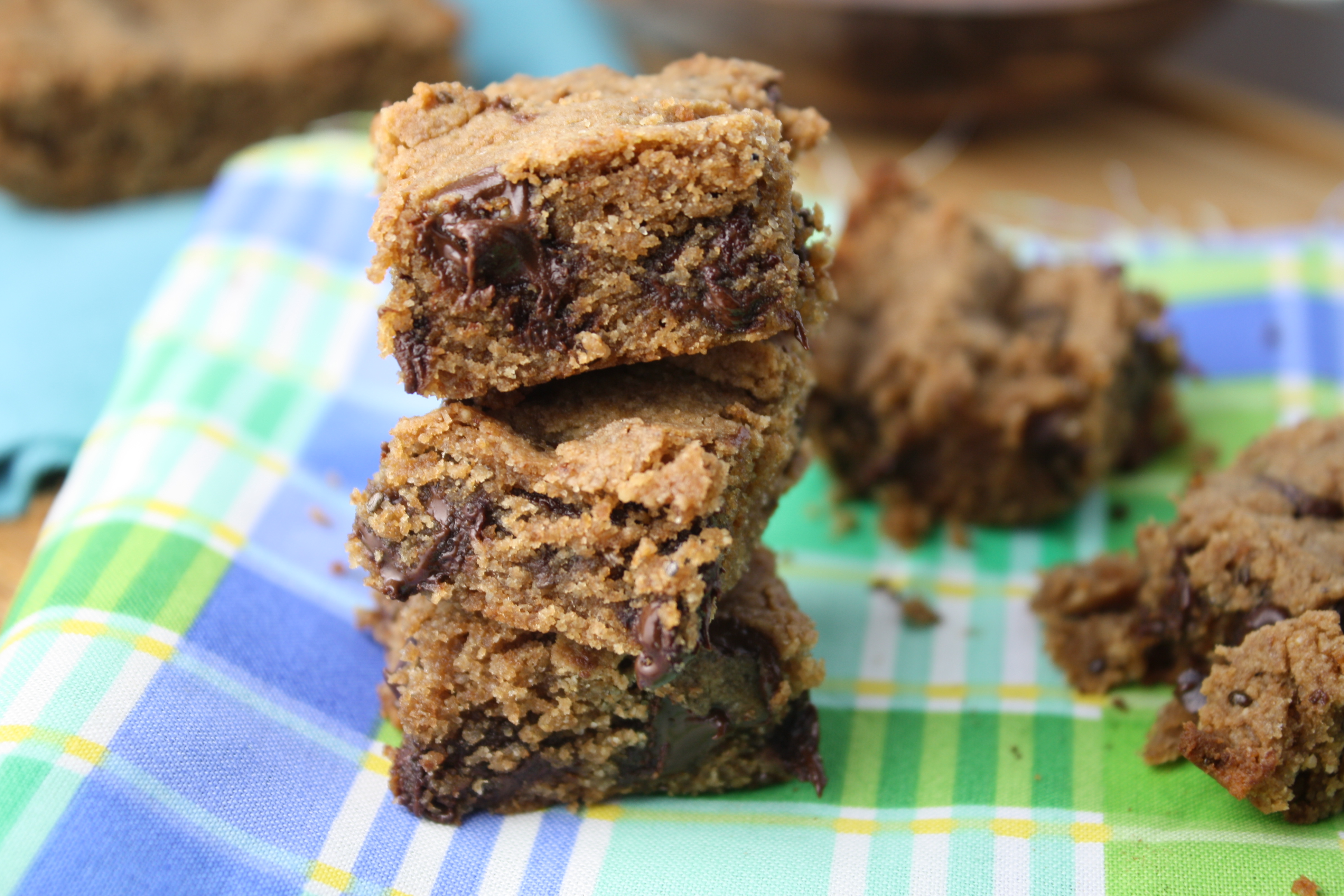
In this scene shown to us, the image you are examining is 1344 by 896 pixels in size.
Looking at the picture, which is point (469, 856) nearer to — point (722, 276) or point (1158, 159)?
point (722, 276)

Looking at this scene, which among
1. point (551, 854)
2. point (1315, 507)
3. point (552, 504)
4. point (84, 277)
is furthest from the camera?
point (84, 277)

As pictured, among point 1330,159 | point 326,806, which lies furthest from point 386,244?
point 1330,159

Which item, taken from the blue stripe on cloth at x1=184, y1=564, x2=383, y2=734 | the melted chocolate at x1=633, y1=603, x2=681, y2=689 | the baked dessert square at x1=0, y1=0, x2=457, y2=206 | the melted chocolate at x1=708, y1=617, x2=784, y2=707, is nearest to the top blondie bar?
the melted chocolate at x1=633, y1=603, x2=681, y2=689

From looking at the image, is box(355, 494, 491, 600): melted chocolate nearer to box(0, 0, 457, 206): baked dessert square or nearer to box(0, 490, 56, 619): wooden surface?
box(0, 490, 56, 619): wooden surface

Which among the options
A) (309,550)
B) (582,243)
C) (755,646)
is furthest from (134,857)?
(582,243)

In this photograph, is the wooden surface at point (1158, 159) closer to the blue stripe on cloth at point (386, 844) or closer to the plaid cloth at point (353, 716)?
the plaid cloth at point (353, 716)

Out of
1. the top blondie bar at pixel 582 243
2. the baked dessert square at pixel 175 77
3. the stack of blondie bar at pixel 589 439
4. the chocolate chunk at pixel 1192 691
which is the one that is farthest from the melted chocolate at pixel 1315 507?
the baked dessert square at pixel 175 77

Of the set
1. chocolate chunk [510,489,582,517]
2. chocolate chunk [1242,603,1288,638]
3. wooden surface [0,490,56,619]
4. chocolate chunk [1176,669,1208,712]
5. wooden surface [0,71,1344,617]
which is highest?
chocolate chunk [510,489,582,517]

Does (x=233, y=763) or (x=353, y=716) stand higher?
(x=233, y=763)
